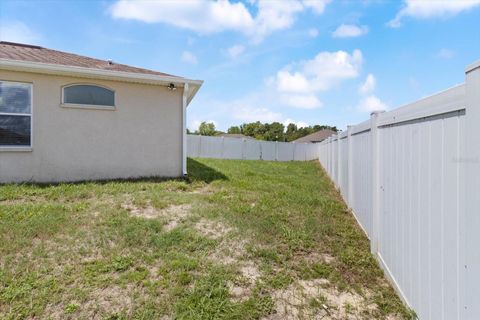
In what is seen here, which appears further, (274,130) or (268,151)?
(274,130)

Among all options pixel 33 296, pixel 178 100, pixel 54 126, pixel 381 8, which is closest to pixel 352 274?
pixel 33 296

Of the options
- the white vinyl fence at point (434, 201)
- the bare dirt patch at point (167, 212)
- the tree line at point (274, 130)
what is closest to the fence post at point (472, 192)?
the white vinyl fence at point (434, 201)

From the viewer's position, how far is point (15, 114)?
23.7ft

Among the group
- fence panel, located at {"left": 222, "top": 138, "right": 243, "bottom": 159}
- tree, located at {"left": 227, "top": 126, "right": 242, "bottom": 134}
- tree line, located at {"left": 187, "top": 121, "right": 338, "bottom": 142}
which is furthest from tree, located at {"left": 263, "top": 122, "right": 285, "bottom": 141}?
fence panel, located at {"left": 222, "top": 138, "right": 243, "bottom": 159}

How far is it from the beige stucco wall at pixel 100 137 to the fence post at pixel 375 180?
245 inches

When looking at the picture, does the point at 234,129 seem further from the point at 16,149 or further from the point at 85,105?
the point at 16,149

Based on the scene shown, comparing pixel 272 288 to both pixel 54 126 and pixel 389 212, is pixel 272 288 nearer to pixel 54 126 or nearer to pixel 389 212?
pixel 389 212

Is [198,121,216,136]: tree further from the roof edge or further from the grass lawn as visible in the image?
the grass lawn

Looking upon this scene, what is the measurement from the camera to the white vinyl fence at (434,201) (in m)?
1.47

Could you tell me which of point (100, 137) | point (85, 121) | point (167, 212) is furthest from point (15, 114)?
point (167, 212)

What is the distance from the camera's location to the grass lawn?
2699 millimetres

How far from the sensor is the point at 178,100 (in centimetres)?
884

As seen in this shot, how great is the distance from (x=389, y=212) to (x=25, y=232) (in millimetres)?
4514

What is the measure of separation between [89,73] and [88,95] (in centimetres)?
63
